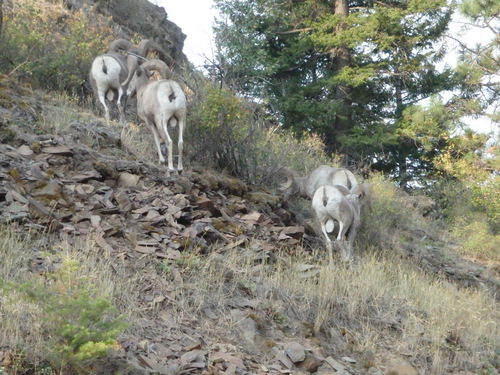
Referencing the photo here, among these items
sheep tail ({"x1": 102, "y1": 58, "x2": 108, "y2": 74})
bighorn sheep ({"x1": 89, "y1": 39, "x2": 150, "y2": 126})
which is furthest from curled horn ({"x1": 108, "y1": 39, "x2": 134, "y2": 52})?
sheep tail ({"x1": 102, "y1": 58, "x2": 108, "y2": 74})

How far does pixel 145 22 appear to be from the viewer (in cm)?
2331

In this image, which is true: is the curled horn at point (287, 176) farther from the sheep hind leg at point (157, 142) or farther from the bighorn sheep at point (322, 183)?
the sheep hind leg at point (157, 142)

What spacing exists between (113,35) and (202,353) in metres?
14.7

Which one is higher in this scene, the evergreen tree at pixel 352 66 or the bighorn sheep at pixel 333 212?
the evergreen tree at pixel 352 66

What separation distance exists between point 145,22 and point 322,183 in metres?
12.1

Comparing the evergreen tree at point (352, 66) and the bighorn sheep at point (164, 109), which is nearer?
the bighorn sheep at point (164, 109)

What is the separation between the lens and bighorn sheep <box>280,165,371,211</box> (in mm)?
13571

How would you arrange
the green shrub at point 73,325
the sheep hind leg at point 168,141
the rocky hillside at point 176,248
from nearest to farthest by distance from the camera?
the green shrub at point 73,325, the rocky hillside at point 176,248, the sheep hind leg at point 168,141

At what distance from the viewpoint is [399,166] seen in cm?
2542

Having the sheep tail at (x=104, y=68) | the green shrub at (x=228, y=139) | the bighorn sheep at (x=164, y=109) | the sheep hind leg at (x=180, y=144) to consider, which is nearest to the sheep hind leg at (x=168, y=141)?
the bighorn sheep at (x=164, y=109)

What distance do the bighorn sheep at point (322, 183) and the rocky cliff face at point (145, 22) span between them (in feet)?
28.4

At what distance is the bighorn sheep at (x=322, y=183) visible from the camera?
13.6 m

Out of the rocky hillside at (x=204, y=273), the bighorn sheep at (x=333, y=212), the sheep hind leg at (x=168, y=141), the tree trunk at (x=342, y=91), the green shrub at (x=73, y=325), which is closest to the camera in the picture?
the green shrub at (x=73, y=325)

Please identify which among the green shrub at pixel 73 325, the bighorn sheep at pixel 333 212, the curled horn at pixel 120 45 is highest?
the curled horn at pixel 120 45
